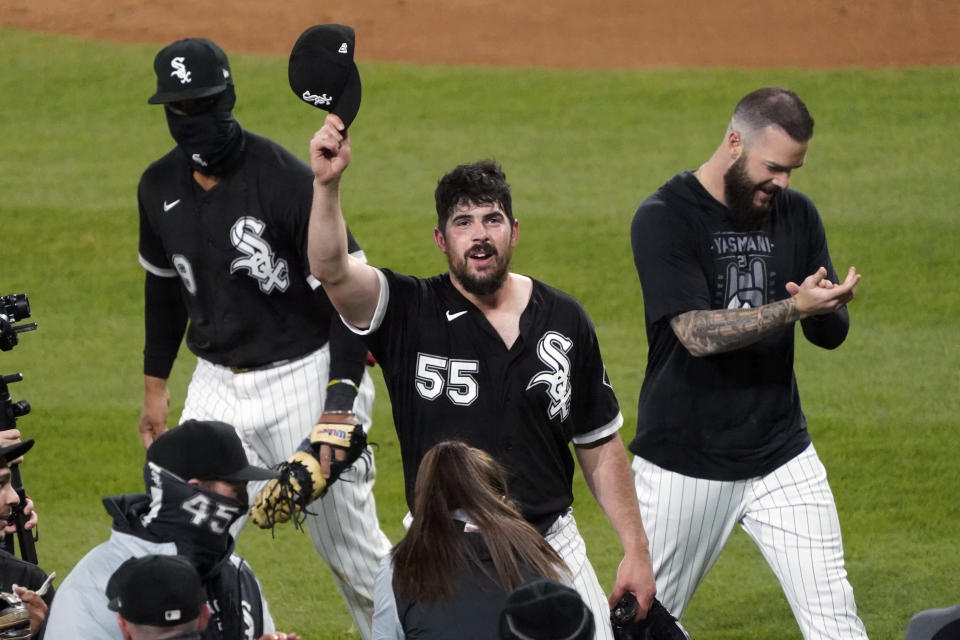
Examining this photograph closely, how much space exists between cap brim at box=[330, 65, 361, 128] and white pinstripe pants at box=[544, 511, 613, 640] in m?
1.31

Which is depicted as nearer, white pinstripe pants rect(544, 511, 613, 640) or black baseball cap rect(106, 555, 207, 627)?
black baseball cap rect(106, 555, 207, 627)

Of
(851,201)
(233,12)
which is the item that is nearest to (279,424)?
(851,201)

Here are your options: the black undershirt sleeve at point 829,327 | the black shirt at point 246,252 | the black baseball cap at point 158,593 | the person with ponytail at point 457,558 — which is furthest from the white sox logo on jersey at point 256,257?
the black baseball cap at point 158,593

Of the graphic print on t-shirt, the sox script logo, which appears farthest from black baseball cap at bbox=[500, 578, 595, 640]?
the graphic print on t-shirt

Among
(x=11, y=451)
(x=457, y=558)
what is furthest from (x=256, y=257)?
(x=457, y=558)

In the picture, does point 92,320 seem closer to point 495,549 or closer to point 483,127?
point 483,127

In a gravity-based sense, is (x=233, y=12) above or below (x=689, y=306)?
above

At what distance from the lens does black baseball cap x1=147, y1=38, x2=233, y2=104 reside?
5.21m

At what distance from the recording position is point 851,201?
38.7 feet

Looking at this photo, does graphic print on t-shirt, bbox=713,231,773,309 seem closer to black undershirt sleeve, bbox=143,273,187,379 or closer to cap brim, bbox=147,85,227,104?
cap brim, bbox=147,85,227,104

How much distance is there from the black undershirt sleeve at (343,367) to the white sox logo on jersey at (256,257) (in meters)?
0.29

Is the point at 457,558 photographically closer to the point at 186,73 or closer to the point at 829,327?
the point at 829,327

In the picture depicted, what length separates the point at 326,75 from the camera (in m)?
3.81

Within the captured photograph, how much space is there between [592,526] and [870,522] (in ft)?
4.49
